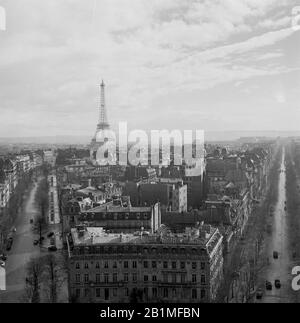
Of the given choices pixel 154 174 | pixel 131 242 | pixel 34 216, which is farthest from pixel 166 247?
pixel 154 174

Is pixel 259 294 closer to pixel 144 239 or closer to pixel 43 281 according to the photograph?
pixel 144 239

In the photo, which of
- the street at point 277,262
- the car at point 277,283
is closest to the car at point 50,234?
the street at point 277,262

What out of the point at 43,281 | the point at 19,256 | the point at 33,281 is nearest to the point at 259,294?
the point at 43,281

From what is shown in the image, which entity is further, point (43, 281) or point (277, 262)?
point (277, 262)

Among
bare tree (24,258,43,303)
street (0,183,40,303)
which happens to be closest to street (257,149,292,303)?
bare tree (24,258,43,303)

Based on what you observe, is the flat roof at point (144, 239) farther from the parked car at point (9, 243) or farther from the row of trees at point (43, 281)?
the parked car at point (9, 243)

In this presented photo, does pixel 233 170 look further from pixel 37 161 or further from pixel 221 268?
pixel 37 161
